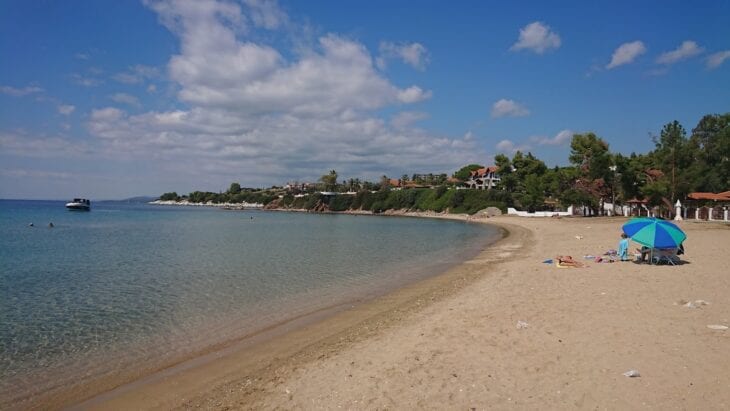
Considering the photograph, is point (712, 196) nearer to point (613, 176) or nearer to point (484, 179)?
point (613, 176)

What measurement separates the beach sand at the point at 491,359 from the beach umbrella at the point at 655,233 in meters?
2.73

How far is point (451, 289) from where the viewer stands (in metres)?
14.7

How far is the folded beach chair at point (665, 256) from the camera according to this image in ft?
53.1

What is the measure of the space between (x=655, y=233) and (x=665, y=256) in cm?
147

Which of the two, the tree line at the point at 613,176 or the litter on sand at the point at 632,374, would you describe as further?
the tree line at the point at 613,176

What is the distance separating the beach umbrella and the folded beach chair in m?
0.78

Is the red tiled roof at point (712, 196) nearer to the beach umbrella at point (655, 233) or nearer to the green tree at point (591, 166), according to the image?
the green tree at point (591, 166)

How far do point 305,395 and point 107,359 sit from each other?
5.53m

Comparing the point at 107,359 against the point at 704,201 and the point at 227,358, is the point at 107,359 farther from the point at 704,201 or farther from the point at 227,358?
the point at 704,201

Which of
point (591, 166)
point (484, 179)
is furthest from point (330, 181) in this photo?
point (591, 166)

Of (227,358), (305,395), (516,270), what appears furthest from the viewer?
(516,270)

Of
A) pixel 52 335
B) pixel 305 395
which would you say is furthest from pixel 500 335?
pixel 52 335

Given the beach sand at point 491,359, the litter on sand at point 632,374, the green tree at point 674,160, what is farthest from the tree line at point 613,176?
the litter on sand at point 632,374

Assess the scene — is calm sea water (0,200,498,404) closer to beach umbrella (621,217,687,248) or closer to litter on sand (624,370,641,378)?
litter on sand (624,370,641,378)
